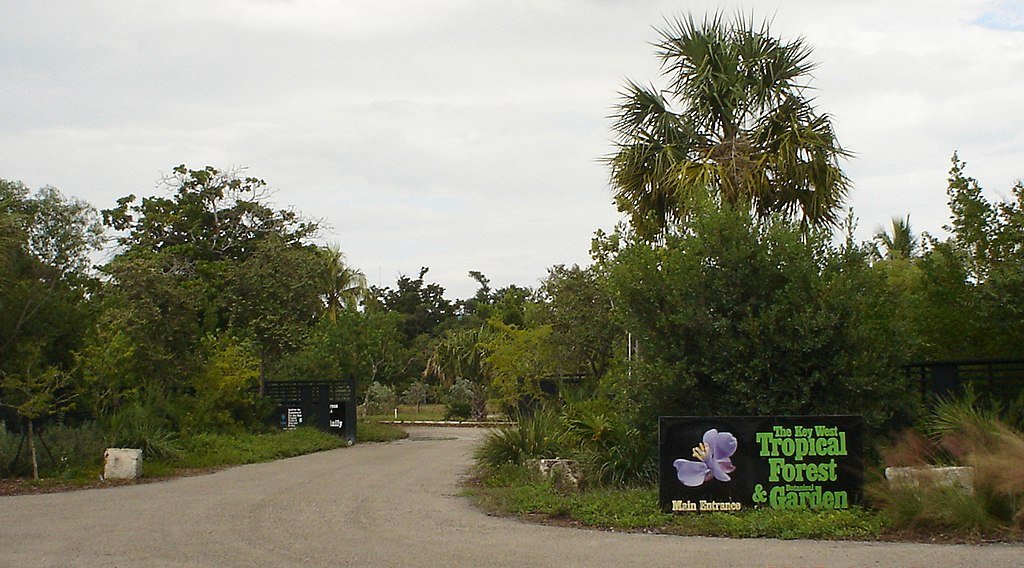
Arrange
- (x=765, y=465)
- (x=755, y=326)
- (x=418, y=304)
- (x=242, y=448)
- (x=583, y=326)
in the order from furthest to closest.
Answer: (x=418, y=304), (x=583, y=326), (x=242, y=448), (x=755, y=326), (x=765, y=465)

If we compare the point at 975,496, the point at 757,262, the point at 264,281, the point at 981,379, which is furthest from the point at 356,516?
the point at 264,281

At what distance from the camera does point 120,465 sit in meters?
17.0

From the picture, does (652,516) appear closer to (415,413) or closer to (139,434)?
(139,434)

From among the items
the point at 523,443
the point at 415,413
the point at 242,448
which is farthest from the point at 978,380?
the point at 415,413

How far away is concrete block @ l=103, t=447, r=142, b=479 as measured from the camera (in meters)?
16.9

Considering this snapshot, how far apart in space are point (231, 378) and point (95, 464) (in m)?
7.55

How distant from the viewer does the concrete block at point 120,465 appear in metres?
16.9

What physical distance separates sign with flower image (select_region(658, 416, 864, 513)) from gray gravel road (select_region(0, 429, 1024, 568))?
1.24m

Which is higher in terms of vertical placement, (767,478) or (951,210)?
(951,210)

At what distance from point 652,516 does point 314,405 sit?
18882 mm

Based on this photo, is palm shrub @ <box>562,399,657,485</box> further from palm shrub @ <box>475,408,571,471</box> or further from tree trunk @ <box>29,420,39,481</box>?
tree trunk @ <box>29,420,39,481</box>

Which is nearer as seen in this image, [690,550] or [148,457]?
[690,550]

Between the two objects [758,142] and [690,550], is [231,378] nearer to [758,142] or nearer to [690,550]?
[758,142]

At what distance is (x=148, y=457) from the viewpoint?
1867 centimetres
